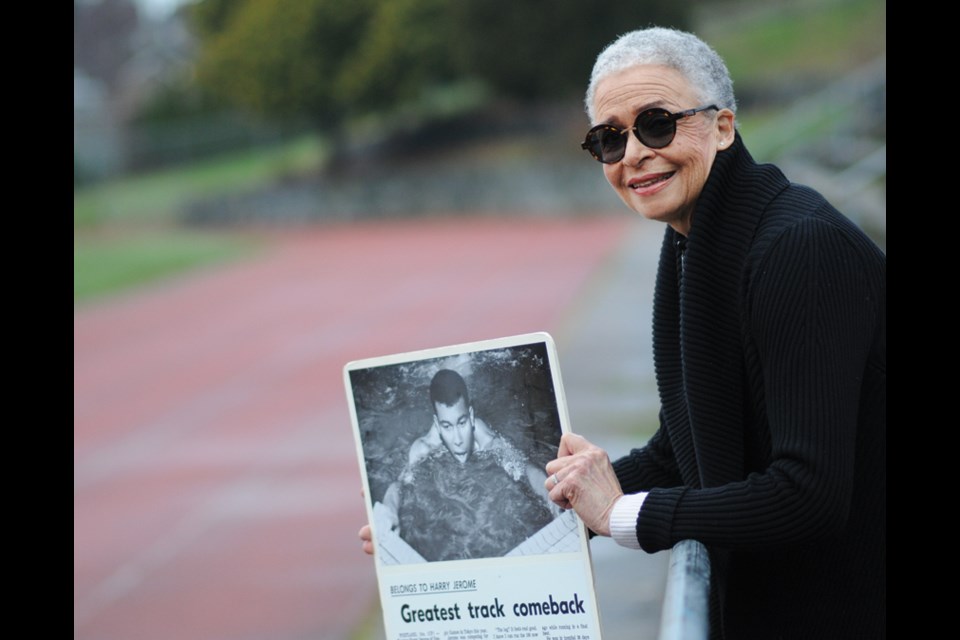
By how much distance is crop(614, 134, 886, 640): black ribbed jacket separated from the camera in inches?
70.1

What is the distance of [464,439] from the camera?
6.65 ft

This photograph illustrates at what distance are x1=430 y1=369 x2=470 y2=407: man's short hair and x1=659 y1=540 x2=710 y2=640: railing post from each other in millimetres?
405

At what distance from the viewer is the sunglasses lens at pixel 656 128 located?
2043 mm

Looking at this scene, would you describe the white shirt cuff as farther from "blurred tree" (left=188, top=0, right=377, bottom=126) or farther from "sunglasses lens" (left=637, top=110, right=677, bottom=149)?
"blurred tree" (left=188, top=0, right=377, bottom=126)

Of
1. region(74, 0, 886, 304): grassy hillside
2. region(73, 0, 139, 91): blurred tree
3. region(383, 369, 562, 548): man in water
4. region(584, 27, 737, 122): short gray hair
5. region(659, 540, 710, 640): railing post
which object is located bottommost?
region(659, 540, 710, 640): railing post

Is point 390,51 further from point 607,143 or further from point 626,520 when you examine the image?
point 626,520

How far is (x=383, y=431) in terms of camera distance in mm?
2080

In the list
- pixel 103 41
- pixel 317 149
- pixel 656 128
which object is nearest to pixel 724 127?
pixel 656 128

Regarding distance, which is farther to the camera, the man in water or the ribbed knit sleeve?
the man in water

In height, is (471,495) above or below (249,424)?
below

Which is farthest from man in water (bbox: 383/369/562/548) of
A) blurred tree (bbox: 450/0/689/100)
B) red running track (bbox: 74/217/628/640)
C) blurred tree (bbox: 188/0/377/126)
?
blurred tree (bbox: 188/0/377/126)

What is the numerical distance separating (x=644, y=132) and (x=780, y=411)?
530mm
